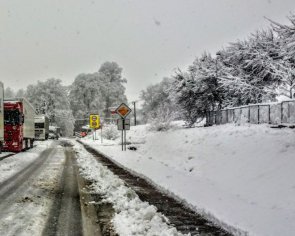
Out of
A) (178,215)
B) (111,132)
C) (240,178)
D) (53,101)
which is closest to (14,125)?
(240,178)

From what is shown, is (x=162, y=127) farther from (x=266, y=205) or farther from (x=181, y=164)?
(x=266, y=205)

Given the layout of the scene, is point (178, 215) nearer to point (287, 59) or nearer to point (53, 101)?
point (287, 59)

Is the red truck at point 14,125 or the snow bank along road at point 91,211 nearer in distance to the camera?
the snow bank along road at point 91,211

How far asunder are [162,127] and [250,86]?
12.2m

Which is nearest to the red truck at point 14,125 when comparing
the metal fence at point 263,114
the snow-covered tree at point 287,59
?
the metal fence at point 263,114

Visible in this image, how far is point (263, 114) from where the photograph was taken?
24578 millimetres

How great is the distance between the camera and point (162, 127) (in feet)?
129

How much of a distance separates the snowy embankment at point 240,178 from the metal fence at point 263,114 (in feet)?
11.5

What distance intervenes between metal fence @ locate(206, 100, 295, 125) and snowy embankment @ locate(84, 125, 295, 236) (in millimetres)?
3504

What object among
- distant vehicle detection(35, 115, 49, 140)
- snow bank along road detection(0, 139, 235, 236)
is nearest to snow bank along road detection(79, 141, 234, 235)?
snow bank along road detection(0, 139, 235, 236)

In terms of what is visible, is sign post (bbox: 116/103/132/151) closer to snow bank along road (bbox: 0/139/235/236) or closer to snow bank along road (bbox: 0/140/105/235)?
snow bank along road (bbox: 0/140/105/235)

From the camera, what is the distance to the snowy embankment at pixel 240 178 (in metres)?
7.61

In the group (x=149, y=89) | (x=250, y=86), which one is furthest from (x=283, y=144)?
(x=149, y=89)

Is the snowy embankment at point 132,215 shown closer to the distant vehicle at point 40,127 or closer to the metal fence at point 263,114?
the metal fence at point 263,114
